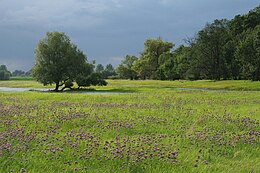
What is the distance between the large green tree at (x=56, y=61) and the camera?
71.6 meters

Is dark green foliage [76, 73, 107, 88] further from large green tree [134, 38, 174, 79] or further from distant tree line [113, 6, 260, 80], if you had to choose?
large green tree [134, 38, 174, 79]

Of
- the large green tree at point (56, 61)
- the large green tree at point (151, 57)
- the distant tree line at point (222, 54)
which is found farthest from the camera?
the large green tree at point (151, 57)

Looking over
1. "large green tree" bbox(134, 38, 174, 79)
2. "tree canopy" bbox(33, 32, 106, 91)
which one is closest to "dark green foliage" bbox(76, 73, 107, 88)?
"tree canopy" bbox(33, 32, 106, 91)

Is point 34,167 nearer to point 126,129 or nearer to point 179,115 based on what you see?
point 126,129

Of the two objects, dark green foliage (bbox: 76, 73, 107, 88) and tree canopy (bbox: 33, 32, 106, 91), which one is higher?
tree canopy (bbox: 33, 32, 106, 91)

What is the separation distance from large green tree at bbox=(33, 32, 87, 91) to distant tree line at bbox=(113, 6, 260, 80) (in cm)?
4477

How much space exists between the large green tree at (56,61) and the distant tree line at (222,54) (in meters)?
44.8

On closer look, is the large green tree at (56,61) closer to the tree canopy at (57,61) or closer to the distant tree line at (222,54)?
the tree canopy at (57,61)

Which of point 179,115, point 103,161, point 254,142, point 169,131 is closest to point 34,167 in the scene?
point 103,161

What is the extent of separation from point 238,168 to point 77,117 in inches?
392

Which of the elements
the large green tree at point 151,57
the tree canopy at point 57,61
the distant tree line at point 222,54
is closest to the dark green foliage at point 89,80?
the tree canopy at point 57,61

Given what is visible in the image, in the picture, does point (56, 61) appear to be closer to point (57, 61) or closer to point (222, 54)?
point (57, 61)

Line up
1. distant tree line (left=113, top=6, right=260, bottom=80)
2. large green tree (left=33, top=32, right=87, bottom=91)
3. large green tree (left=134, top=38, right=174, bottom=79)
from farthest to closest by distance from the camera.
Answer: large green tree (left=134, top=38, right=174, bottom=79)
distant tree line (left=113, top=6, right=260, bottom=80)
large green tree (left=33, top=32, right=87, bottom=91)

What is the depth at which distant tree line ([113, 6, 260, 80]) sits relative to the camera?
8488 cm
